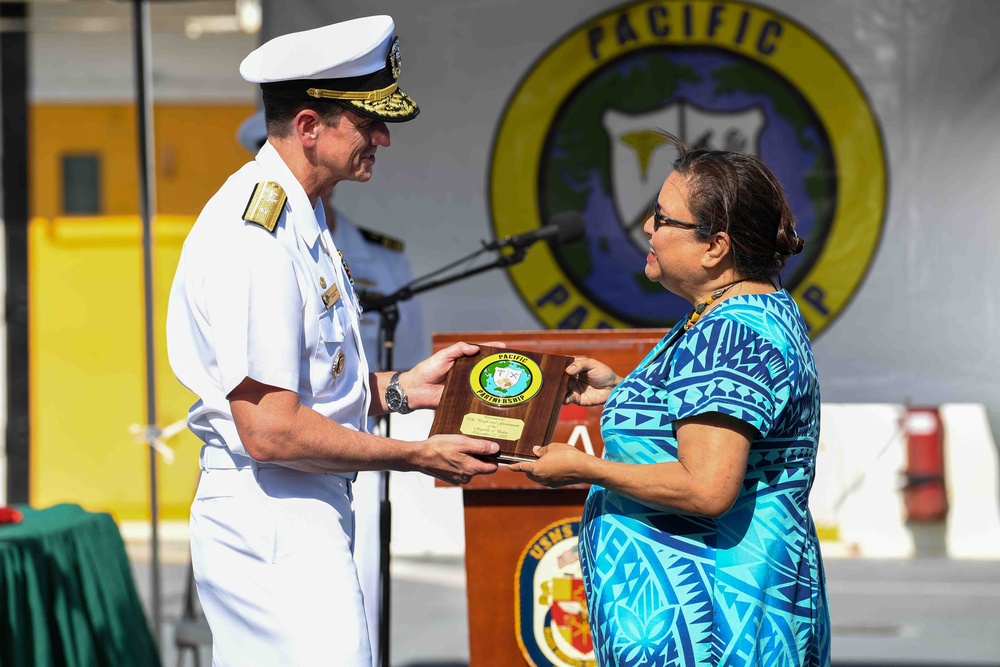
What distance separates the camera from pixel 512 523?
2.59 meters

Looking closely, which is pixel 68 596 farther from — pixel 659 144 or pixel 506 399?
pixel 659 144

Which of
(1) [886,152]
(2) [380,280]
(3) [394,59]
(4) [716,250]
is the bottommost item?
(4) [716,250]

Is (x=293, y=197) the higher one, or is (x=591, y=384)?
(x=293, y=197)

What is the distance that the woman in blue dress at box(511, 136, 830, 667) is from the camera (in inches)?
66.2

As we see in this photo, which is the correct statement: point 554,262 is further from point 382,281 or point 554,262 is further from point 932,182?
point 932,182

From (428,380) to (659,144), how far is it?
1817 mm

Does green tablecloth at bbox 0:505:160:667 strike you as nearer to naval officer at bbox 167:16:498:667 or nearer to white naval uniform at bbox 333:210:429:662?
white naval uniform at bbox 333:210:429:662

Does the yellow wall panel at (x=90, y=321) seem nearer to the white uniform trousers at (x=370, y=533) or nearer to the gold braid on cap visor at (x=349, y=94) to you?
the white uniform trousers at (x=370, y=533)

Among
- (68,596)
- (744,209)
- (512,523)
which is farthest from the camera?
(68,596)

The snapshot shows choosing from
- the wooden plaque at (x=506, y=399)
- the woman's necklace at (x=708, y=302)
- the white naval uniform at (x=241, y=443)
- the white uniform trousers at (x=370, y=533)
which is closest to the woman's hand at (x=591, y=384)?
the wooden plaque at (x=506, y=399)

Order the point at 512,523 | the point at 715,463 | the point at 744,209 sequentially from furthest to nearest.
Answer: the point at 512,523
the point at 744,209
the point at 715,463

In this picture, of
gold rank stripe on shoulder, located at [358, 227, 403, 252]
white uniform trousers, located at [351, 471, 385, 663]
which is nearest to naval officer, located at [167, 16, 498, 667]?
white uniform trousers, located at [351, 471, 385, 663]

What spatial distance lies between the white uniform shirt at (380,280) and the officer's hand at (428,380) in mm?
1171

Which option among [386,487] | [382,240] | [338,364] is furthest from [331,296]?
[382,240]
